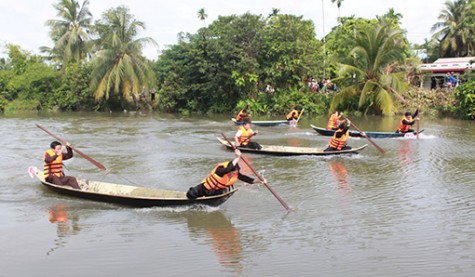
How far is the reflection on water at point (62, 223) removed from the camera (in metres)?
7.04

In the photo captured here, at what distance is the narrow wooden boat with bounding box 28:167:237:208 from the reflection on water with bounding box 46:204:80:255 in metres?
0.47

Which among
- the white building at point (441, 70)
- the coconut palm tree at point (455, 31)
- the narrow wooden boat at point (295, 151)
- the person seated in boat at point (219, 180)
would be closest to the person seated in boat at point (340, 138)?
the narrow wooden boat at point (295, 151)

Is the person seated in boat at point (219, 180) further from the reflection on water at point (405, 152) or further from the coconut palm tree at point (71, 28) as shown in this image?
the coconut palm tree at point (71, 28)

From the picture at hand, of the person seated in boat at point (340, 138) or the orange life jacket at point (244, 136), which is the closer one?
the person seated in boat at point (340, 138)

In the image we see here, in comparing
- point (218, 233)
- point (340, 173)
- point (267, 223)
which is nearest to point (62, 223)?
point (218, 233)

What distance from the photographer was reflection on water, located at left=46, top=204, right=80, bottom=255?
7.04 metres

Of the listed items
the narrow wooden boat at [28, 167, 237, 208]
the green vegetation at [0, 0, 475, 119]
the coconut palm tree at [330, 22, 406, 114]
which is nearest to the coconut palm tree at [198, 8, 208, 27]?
the green vegetation at [0, 0, 475, 119]

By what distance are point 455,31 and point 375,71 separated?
1337 centimetres

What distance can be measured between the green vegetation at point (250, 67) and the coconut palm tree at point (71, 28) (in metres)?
0.07

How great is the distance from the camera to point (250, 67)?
2883cm

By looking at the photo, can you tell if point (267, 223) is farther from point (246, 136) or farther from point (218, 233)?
point (246, 136)

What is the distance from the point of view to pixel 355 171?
11.9 m

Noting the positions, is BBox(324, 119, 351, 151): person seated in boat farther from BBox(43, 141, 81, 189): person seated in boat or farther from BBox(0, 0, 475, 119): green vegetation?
BBox(0, 0, 475, 119): green vegetation

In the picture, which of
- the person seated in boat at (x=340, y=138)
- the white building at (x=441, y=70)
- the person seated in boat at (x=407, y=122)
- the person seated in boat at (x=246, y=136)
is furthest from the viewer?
the white building at (x=441, y=70)
